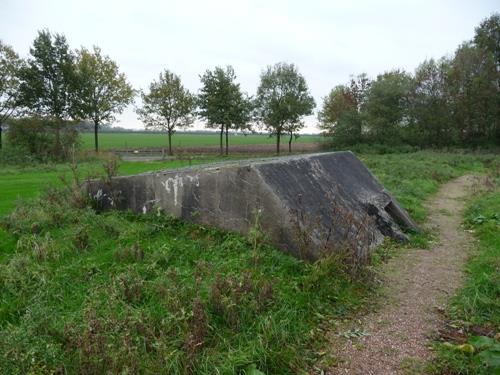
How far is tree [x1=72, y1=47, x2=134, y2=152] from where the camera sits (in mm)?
30672

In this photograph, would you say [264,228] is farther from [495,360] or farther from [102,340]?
[495,360]

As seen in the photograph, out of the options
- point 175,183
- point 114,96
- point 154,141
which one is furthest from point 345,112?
point 154,141

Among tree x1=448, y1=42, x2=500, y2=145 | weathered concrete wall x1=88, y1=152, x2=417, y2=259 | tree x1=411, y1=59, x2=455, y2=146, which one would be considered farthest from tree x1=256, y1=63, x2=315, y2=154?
weathered concrete wall x1=88, y1=152, x2=417, y2=259

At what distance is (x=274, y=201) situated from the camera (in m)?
5.36

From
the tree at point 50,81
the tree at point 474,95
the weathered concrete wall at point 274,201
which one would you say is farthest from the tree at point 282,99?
the weathered concrete wall at point 274,201

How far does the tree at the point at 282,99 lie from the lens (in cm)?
3694

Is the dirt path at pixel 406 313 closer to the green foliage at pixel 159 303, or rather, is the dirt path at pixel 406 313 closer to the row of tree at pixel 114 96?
the green foliage at pixel 159 303

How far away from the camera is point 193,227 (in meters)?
6.03

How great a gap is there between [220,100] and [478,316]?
103 ft

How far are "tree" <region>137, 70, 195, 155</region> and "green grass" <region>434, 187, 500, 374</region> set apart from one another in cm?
3158

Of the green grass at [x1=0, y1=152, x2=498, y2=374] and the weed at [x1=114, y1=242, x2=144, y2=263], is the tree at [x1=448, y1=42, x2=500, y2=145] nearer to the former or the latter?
the green grass at [x1=0, y1=152, x2=498, y2=374]

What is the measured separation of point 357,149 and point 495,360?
3309 cm

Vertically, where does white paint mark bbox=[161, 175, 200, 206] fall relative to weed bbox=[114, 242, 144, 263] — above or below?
above

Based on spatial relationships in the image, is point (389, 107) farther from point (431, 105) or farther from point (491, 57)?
point (491, 57)
